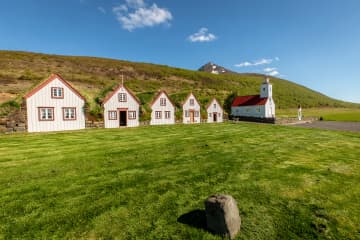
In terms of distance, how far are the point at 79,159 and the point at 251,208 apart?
9.55 m

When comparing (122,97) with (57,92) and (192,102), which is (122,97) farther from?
(192,102)

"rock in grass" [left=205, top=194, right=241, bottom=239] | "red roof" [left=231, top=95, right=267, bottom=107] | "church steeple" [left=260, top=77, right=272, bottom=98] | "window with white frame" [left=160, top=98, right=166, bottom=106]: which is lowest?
"rock in grass" [left=205, top=194, right=241, bottom=239]

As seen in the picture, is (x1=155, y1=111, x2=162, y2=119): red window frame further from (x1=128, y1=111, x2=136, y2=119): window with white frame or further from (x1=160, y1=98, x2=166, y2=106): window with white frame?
(x1=128, y1=111, x2=136, y2=119): window with white frame

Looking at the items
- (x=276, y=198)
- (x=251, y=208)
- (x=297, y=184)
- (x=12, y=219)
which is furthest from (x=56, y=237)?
(x=297, y=184)

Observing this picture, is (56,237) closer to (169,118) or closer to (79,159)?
(79,159)

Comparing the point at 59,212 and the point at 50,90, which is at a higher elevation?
the point at 50,90

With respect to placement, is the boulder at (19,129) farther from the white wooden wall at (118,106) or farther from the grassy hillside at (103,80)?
the white wooden wall at (118,106)

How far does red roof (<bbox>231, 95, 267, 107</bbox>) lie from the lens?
194 feet

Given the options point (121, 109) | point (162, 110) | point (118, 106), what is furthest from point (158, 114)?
point (118, 106)

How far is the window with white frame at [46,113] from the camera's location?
2538 centimetres

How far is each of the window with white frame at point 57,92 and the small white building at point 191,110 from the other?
2337 cm

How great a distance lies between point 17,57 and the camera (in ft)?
251

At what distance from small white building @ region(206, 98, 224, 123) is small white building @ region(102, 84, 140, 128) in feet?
64.0

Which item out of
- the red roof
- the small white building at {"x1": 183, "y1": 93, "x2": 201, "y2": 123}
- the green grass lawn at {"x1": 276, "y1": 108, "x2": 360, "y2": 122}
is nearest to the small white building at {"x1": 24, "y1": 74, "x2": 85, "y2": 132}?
the small white building at {"x1": 183, "y1": 93, "x2": 201, "y2": 123}
